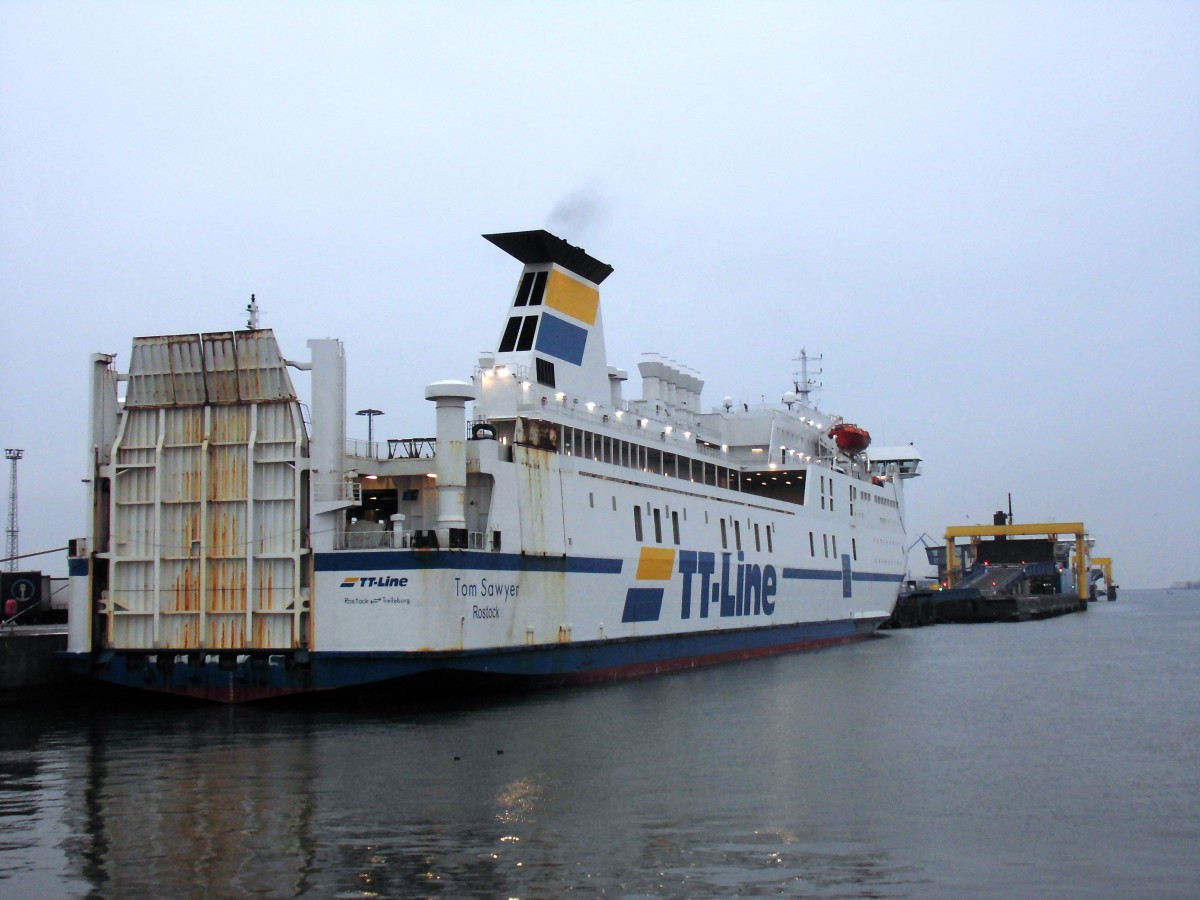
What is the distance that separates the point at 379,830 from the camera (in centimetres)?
1445

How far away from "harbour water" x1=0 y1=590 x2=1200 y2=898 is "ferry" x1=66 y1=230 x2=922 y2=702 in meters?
1.26

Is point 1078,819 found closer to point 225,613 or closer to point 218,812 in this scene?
point 218,812

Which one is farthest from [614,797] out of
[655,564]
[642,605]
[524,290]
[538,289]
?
[524,290]

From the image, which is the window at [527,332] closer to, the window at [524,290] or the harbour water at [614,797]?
the window at [524,290]

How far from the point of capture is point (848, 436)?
172 ft

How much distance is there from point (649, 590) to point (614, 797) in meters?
16.5

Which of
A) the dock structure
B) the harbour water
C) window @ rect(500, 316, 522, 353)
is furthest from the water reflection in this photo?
the dock structure

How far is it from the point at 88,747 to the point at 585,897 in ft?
42.1

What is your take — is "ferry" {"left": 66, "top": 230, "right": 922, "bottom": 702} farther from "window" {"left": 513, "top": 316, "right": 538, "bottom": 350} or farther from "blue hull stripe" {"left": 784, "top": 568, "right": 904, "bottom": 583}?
"blue hull stripe" {"left": 784, "top": 568, "right": 904, "bottom": 583}

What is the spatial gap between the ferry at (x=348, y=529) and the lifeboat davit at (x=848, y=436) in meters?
21.2

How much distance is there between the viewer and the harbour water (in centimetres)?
1250

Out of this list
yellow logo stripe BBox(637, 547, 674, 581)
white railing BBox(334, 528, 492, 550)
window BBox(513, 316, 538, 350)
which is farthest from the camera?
yellow logo stripe BBox(637, 547, 674, 581)

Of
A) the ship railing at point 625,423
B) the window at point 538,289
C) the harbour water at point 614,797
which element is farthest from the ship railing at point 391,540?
the window at point 538,289

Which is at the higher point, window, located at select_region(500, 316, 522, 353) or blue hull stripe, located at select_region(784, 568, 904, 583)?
window, located at select_region(500, 316, 522, 353)
